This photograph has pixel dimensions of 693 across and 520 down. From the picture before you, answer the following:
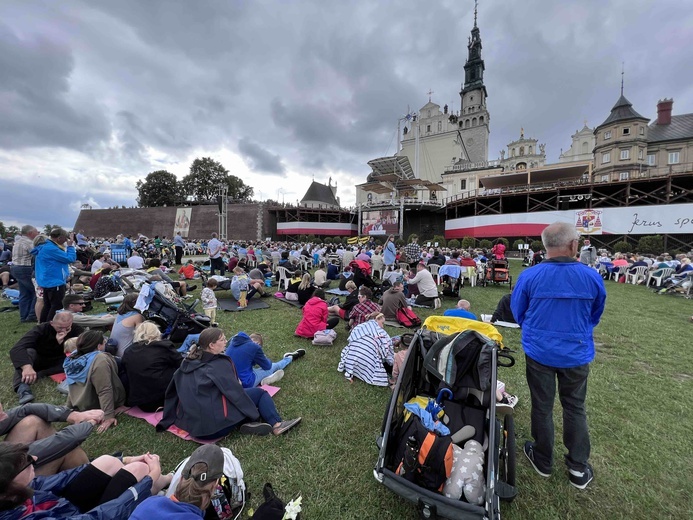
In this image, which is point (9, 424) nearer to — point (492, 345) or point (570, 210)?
point (492, 345)

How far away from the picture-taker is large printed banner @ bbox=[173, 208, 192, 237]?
4372cm

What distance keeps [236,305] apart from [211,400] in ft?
19.2

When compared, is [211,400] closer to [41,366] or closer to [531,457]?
[531,457]

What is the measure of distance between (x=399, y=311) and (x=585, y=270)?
442cm

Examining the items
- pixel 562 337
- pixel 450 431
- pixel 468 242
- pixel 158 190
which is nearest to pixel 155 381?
pixel 450 431

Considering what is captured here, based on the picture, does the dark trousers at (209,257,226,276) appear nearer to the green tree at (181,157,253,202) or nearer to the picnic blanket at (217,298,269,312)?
the picnic blanket at (217,298,269,312)

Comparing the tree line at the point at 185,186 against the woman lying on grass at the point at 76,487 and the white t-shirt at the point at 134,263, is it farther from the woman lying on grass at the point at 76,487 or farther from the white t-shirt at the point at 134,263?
the woman lying on grass at the point at 76,487

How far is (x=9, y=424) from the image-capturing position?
83.7 inches

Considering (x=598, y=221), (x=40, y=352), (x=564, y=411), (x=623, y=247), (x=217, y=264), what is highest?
(x=598, y=221)

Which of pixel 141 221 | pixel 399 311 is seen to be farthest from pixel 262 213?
pixel 399 311

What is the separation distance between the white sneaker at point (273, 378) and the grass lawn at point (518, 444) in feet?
0.40

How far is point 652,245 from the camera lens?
2067cm

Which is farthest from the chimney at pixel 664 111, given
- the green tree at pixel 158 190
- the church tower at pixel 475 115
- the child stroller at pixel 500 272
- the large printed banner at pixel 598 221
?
the green tree at pixel 158 190

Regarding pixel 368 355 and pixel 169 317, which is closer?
pixel 368 355
